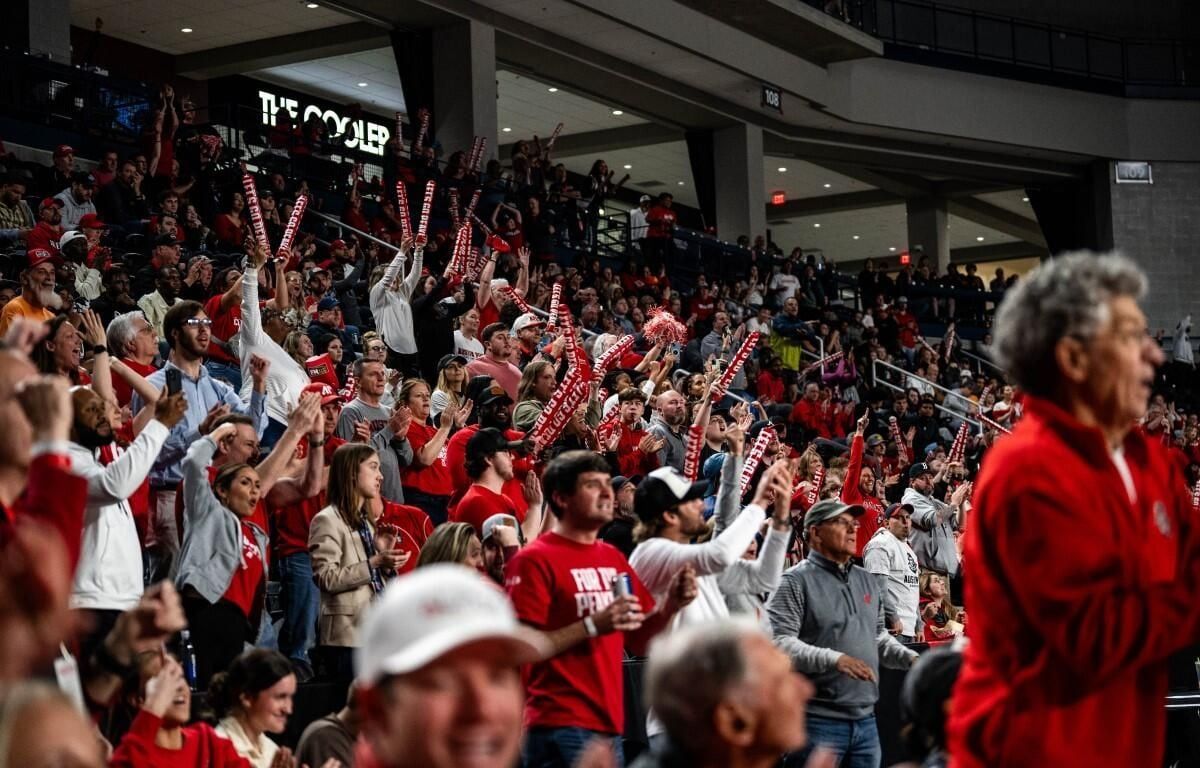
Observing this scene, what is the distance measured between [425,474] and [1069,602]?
241 inches

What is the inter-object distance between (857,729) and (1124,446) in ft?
11.9

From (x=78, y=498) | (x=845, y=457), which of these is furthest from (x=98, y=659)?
(x=845, y=457)

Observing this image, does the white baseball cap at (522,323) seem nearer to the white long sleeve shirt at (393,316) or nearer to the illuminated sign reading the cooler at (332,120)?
the white long sleeve shirt at (393,316)

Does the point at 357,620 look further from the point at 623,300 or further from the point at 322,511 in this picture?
the point at 623,300

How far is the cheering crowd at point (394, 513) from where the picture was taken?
8.00 ft

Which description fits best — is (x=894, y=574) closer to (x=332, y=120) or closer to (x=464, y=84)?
(x=464, y=84)

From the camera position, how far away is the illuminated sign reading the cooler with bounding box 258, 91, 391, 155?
23234 millimetres

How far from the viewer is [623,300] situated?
51.5 feet

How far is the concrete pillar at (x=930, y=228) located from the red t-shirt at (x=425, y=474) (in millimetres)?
23201

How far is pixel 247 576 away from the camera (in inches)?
232

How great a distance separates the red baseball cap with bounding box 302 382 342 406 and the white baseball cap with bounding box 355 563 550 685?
553 centimetres

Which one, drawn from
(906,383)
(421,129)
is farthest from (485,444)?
(906,383)

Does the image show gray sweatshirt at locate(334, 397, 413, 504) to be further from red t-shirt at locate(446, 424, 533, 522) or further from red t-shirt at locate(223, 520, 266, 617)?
red t-shirt at locate(223, 520, 266, 617)

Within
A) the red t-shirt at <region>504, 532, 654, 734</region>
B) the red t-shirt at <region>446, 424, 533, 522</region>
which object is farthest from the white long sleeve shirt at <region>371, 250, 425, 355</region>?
the red t-shirt at <region>504, 532, 654, 734</region>
